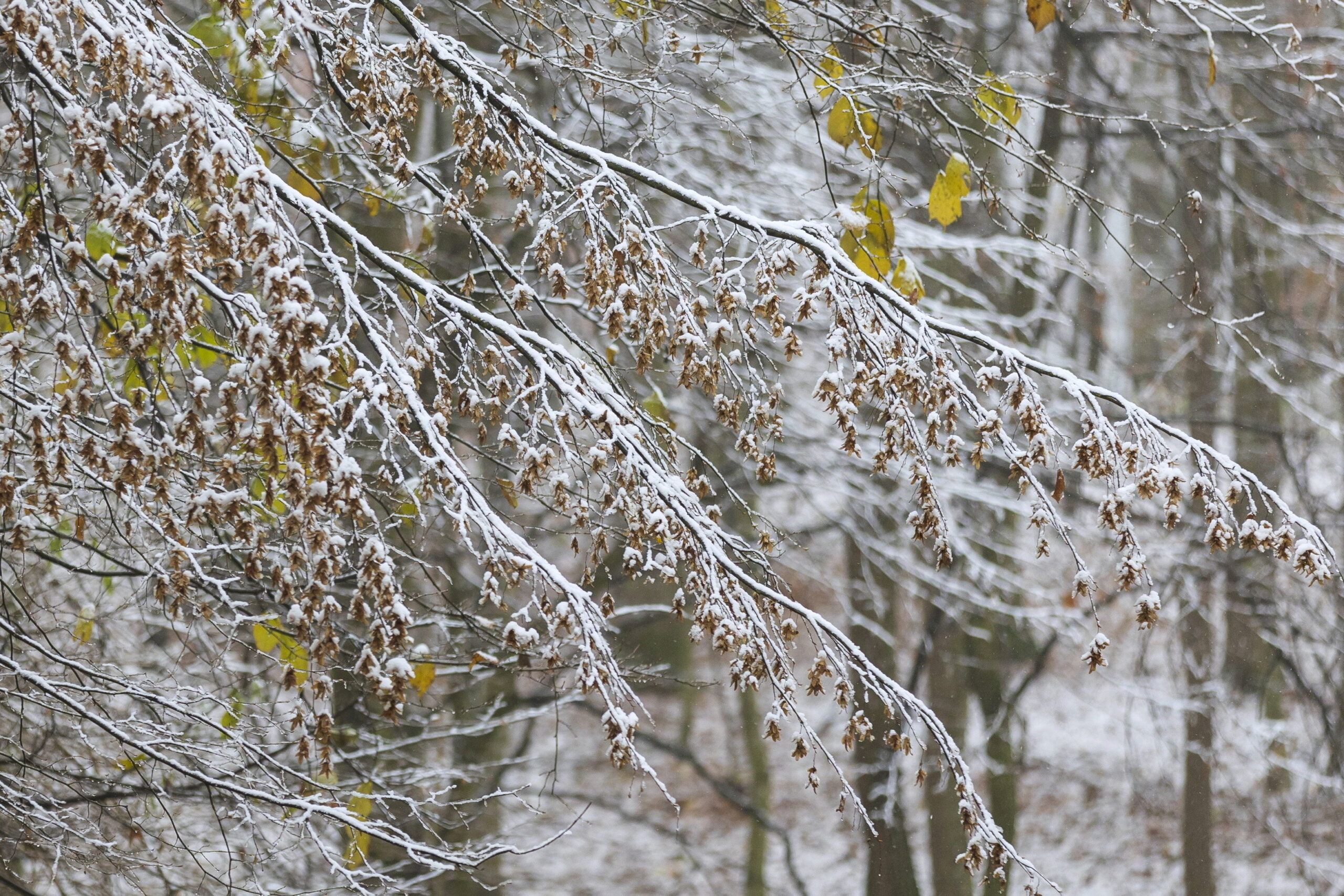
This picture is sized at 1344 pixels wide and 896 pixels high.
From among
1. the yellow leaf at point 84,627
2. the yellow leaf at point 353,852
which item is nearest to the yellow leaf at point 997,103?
the yellow leaf at point 353,852

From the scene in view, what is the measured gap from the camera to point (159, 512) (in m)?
2.66

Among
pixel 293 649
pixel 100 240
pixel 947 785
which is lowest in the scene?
pixel 947 785

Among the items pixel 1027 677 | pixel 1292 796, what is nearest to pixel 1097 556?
pixel 1292 796

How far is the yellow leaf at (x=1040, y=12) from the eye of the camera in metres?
3.12

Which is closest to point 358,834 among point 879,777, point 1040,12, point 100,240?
point 100,240

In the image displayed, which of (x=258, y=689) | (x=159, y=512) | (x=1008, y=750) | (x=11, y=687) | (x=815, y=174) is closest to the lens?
(x=159, y=512)

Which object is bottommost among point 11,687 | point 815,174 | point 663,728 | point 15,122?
point 663,728

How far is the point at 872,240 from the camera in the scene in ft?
10.3

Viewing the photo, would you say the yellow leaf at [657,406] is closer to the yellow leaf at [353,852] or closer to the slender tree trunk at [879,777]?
the yellow leaf at [353,852]

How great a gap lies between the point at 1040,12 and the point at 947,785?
5.57 m

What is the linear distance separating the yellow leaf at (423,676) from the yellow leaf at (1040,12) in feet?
8.87

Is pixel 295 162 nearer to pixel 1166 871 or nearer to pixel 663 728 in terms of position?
pixel 1166 871

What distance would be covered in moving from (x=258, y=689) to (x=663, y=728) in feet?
46.0

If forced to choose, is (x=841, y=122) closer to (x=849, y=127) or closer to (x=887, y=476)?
(x=849, y=127)
